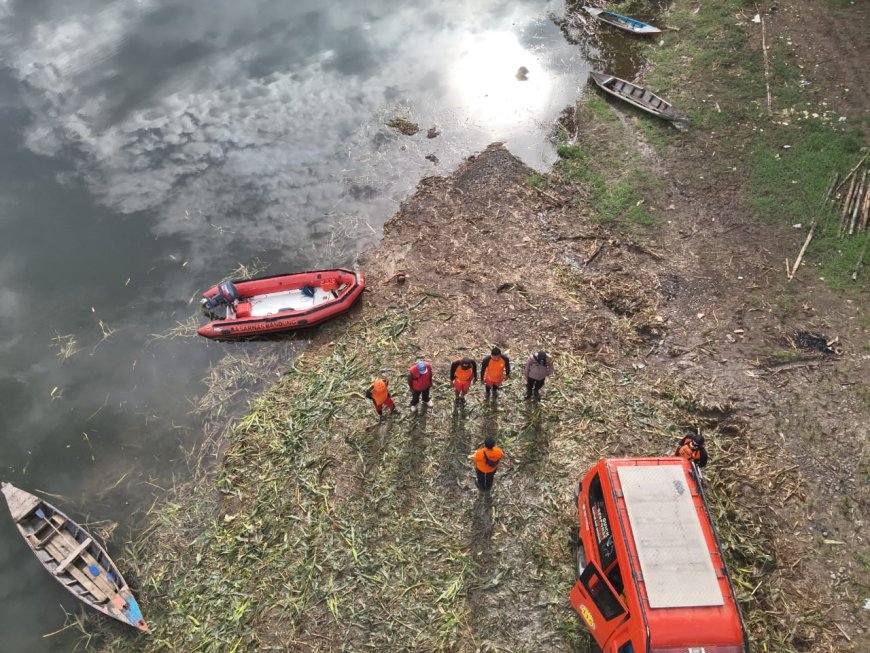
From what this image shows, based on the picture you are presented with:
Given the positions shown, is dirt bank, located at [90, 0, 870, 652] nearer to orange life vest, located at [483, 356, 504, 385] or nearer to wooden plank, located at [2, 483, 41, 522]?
orange life vest, located at [483, 356, 504, 385]

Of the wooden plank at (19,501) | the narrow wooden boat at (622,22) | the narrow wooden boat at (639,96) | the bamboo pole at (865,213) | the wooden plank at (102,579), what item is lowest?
the wooden plank at (102,579)

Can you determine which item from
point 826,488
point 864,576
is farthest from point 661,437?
point 864,576

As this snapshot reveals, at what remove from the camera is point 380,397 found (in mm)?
12156

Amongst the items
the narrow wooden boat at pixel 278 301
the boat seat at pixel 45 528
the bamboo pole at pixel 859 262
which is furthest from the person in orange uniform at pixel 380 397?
the bamboo pole at pixel 859 262

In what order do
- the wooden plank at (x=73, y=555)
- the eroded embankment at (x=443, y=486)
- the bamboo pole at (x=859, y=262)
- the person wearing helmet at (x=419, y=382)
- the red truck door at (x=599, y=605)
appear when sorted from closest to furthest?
the red truck door at (x=599, y=605), the eroded embankment at (x=443, y=486), the wooden plank at (x=73, y=555), the person wearing helmet at (x=419, y=382), the bamboo pole at (x=859, y=262)

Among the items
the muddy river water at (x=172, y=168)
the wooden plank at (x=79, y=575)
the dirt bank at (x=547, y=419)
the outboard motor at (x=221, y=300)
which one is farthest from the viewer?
the outboard motor at (x=221, y=300)

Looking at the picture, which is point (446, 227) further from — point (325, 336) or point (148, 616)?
point (148, 616)

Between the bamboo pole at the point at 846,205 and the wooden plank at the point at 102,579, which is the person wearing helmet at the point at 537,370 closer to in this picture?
the wooden plank at the point at 102,579

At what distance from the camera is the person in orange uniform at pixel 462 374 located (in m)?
11.9

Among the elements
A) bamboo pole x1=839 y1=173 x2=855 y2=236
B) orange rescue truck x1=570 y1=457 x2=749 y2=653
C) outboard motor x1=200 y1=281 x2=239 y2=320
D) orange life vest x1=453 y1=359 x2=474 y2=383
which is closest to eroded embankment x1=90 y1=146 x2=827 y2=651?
orange life vest x1=453 y1=359 x2=474 y2=383

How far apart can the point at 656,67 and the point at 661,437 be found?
17.2 metres

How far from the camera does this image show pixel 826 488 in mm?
11320

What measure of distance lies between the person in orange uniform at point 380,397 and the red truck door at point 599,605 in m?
5.49

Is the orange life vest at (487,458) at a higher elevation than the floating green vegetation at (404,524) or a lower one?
higher
